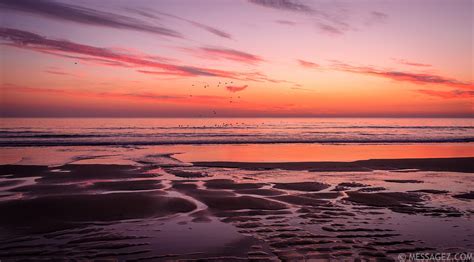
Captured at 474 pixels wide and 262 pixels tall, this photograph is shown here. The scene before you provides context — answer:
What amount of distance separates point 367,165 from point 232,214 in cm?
1150

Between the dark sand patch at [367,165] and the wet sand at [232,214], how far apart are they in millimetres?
1434

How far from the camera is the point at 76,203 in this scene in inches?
376

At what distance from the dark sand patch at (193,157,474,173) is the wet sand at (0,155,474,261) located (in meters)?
1.43

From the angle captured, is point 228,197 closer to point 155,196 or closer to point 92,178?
point 155,196

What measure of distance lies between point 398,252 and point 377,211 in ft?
9.28

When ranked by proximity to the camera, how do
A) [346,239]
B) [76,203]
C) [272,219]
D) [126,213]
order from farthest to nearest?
[76,203] < [126,213] < [272,219] < [346,239]

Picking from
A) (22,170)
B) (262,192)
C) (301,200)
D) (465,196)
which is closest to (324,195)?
(301,200)

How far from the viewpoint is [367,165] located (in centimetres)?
1791

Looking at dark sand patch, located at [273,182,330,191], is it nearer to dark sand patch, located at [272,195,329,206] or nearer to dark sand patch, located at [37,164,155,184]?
dark sand patch, located at [272,195,329,206]

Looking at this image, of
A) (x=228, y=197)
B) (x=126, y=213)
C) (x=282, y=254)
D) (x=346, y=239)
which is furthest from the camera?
(x=228, y=197)

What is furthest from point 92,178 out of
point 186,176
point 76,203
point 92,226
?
point 92,226

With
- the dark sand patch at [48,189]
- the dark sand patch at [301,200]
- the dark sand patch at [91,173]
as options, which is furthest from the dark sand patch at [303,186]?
the dark sand patch at [48,189]

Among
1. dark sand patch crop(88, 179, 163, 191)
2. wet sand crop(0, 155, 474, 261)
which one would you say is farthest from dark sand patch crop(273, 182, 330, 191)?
dark sand patch crop(88, 179, 163, 191)

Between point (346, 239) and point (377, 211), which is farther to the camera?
point (377, 211)
